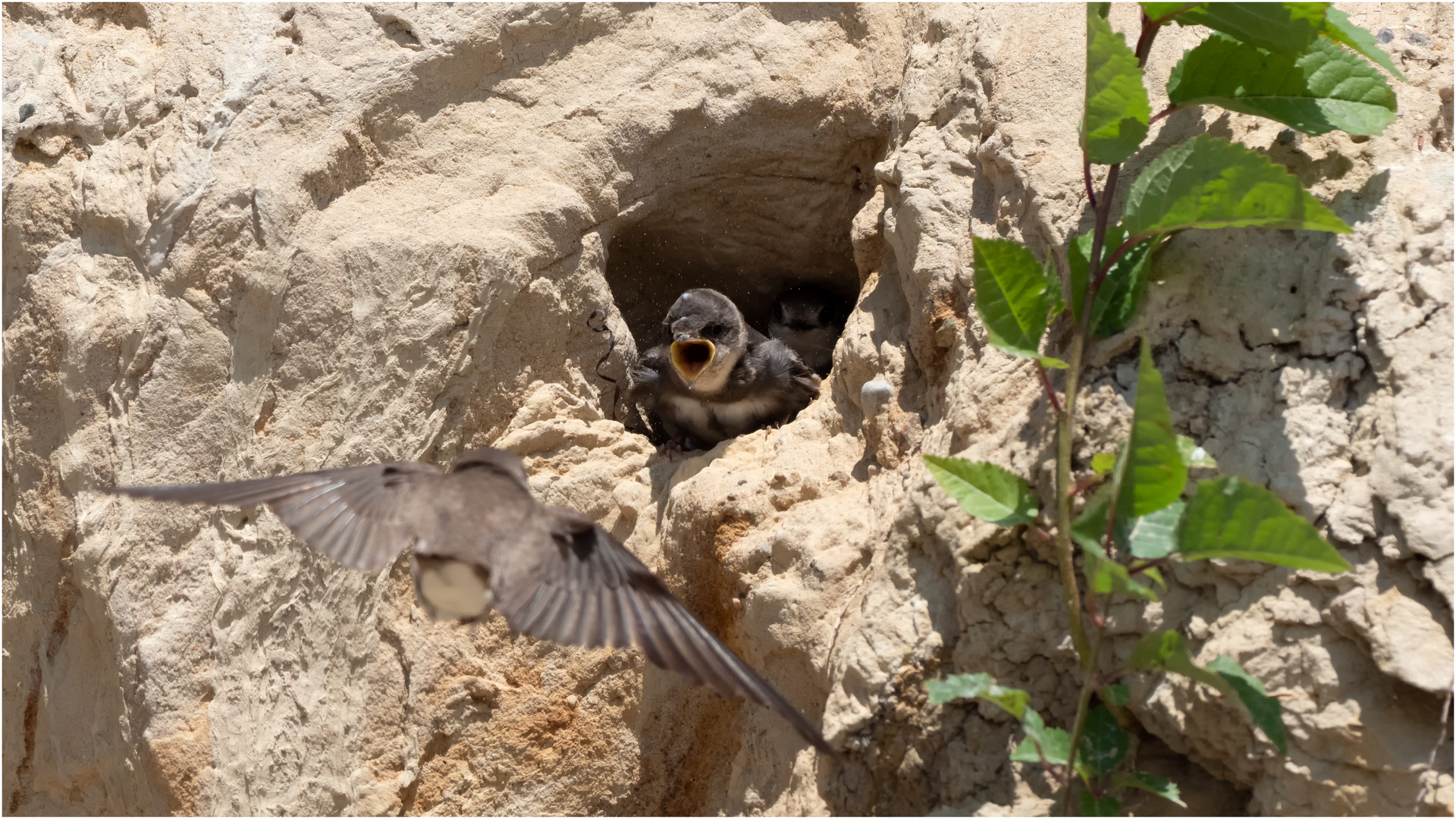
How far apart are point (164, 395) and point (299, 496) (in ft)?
3.10

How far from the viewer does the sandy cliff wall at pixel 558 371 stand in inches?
92.7

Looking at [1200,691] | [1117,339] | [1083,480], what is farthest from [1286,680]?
[1117,339]

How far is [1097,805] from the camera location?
2.03m

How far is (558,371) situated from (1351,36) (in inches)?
85.2

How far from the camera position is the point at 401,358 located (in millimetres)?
3176

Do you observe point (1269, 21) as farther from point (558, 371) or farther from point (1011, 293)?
point (558, 371)

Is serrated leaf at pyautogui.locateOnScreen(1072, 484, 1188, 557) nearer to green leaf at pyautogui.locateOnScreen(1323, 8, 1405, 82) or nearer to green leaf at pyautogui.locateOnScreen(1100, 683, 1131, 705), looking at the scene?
green leaf at pyautogui.locateOnScreen(1100, 683, 1131, 705)

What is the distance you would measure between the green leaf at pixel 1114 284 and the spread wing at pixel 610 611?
0.95m

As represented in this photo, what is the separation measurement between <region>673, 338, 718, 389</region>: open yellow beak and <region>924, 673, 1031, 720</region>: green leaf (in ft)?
6.04

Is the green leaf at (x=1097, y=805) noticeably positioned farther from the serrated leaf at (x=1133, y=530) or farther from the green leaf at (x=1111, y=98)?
the green leaf at (x=1111, y=98)

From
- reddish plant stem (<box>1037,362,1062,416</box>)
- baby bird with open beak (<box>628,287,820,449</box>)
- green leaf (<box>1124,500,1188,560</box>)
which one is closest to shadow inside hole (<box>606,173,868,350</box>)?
baby bird with open beak (<box>628,287,820,449</box>)

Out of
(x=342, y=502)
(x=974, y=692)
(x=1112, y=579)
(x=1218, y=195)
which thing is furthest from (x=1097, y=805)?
(x=342, y=502)

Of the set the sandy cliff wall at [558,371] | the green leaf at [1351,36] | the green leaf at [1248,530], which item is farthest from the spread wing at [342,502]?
the green leaf at [1351,36]

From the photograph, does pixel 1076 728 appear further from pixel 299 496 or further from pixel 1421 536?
pixel 299 496
